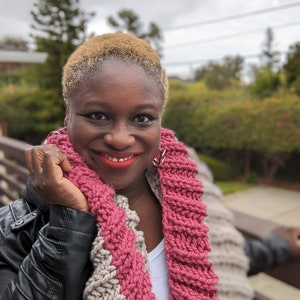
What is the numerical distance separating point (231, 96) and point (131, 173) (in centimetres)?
1229

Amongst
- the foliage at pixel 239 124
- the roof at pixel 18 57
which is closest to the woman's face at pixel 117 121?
the foliage at pixel 239 124

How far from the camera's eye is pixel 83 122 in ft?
2.80

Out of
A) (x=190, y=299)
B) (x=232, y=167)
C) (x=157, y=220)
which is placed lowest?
(x=232, y=167)

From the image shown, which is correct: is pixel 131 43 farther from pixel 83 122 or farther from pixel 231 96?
pixel 231 96

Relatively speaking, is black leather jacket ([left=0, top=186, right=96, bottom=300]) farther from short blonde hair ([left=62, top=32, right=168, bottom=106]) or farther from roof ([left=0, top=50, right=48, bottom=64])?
roof ([left=0, top=50, right=48, bottom=64])

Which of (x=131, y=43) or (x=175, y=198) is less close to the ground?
(x=131, y=43)

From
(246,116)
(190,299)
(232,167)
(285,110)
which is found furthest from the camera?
(232,167)

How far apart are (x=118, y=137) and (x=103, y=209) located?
6.7 inches

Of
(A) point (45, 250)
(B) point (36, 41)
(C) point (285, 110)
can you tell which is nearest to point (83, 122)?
(A) point (45, 250)

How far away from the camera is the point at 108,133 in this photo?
33.3 inches

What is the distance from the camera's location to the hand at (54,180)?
808 millimetres

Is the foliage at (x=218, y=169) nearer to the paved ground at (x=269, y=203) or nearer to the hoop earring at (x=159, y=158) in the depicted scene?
the paved ground at (x=269, y=203)

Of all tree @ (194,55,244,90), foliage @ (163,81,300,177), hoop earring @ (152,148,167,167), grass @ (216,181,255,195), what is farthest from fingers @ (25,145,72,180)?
tree @ (194,55,244,90)

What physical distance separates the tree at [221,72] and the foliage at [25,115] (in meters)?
10.9
